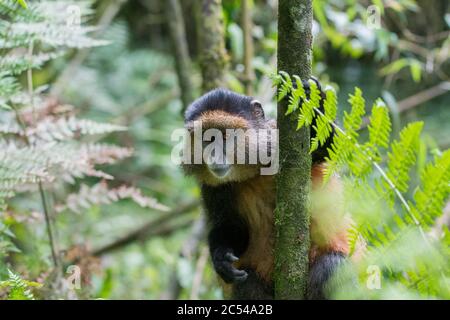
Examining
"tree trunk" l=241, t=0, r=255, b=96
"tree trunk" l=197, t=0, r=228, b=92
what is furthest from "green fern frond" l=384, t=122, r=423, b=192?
"tree trunk" l=241, t=0, r=255, b=96

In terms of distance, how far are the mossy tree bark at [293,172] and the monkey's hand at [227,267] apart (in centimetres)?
115

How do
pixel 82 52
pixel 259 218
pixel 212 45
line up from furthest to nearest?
pixel 82 52, pixel 212 45, pixel 259 218

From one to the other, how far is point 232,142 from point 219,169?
296mm

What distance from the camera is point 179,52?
7289 mm

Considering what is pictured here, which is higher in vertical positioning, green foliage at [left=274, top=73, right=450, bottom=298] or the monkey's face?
the monkey's face

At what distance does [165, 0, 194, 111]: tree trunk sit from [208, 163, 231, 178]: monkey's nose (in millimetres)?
2312

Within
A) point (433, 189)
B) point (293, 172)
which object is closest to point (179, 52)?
point (293, 172)

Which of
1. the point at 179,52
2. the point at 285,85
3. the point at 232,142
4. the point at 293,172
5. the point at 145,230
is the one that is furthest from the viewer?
the point at 145,230

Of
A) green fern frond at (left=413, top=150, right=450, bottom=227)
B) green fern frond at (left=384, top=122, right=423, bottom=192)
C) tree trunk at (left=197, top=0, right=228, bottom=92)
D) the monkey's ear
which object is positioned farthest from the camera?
tree trunk at (left=197, top=0, right=228, bottom=92)

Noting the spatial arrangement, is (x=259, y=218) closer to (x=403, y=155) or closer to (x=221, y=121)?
(x=221, y=121)

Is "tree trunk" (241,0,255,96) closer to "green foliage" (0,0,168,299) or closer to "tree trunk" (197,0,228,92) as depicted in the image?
"tree trunk" (197,0,228,92)

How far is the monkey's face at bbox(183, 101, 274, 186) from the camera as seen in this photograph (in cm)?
501
